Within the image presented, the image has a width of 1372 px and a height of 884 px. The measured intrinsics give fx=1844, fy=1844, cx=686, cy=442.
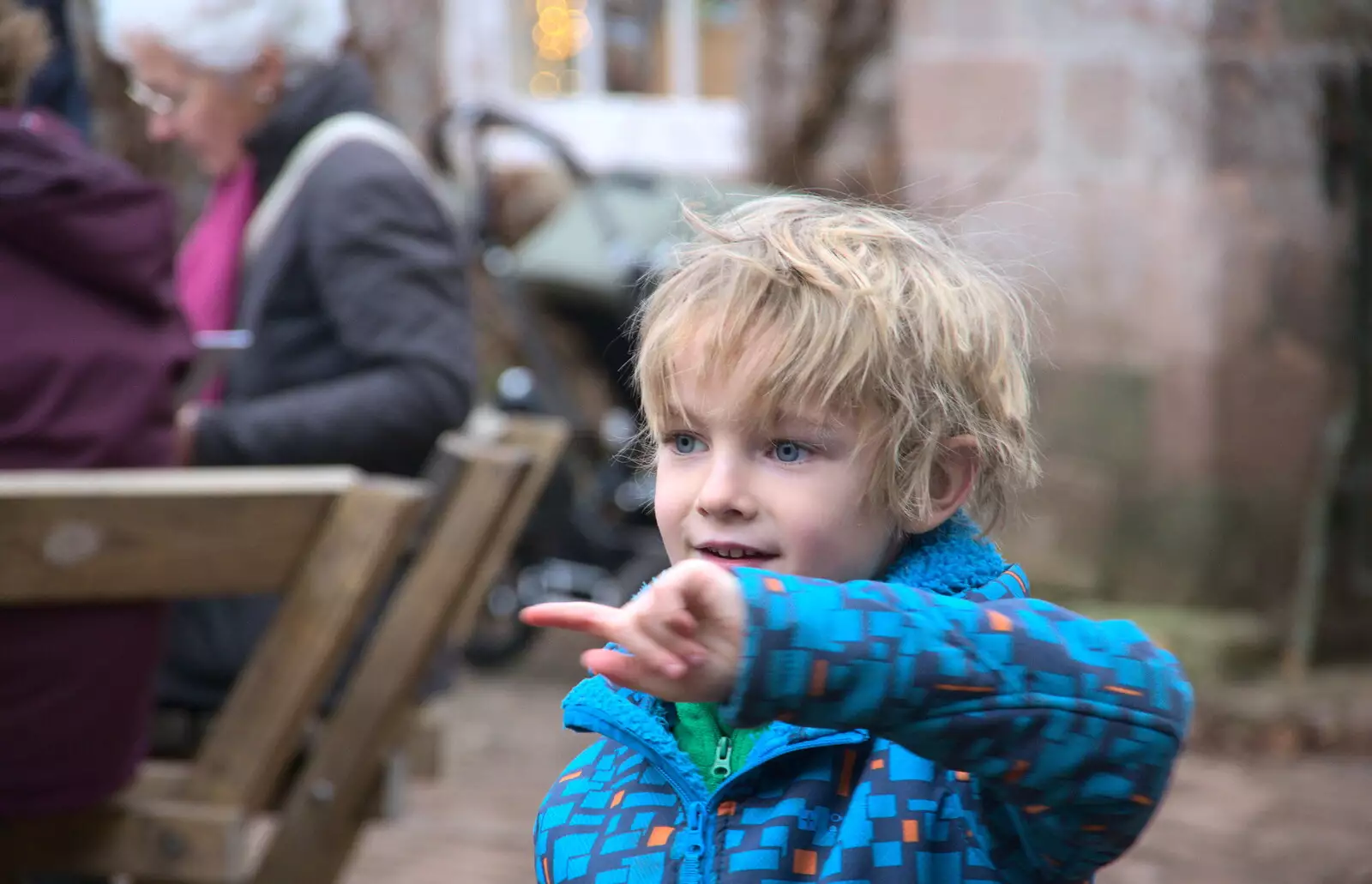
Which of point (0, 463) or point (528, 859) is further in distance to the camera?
point (528, 859)

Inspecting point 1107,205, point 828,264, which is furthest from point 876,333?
point 1107,205

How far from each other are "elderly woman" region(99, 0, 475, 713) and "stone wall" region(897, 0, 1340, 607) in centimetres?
247

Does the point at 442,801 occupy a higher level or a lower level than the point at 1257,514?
lower

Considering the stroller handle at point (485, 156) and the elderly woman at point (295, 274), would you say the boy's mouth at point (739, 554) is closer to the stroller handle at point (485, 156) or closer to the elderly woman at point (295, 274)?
the elderly woman at point (295, 274)

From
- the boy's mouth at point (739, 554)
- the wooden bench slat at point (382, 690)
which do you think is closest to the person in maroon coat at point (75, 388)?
the wooden bench slat at point (382, 690)

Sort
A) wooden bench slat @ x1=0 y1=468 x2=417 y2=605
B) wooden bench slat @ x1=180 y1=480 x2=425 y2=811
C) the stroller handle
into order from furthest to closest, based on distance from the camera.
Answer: the stroller handle
wooden bench slat @ x1=180 y1=480 x2=425 y2=811
wooden bench slat @ x1=0 y1=468 x2=417 y2=605

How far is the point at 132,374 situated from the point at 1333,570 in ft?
12.5

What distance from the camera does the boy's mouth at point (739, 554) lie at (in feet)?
4.03

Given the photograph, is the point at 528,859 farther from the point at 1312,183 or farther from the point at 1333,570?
the point at 1312,183

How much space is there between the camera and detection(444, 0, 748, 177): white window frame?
822 cm

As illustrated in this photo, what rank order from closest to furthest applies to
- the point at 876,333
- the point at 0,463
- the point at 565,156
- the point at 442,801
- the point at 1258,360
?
1. the point at 876,333
2. the point at 0,463
3. the point at 442,801
4. the point at 1258,360
5. the point at 565,156

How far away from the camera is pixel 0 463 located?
2.19 m

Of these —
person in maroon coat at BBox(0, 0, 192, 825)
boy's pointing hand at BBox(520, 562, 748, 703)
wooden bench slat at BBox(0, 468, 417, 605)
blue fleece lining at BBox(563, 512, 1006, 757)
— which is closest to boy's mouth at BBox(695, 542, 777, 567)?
blue fleece lining at BBox(563, 512, 1006, 757)

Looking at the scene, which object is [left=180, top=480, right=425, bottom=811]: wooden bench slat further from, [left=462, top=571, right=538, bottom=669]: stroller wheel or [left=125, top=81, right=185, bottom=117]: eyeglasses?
[left=462, top=571, right=538, bottom=669]: stroller wheel
